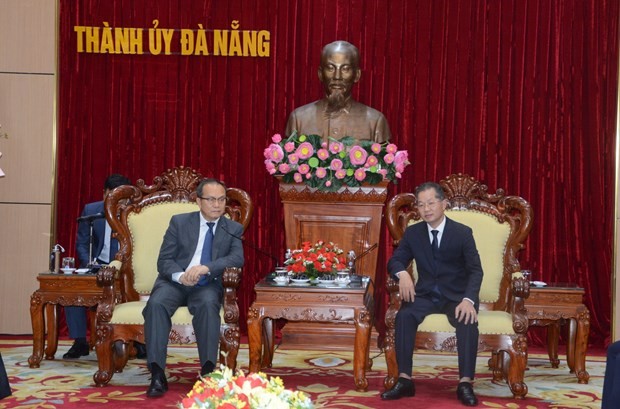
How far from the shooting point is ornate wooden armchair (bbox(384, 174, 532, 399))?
14.8 ft

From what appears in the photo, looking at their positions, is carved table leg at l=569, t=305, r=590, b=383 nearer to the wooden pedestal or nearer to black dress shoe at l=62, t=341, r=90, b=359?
the wooden pedestal

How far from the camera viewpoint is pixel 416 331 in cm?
450

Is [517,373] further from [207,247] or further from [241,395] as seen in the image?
[241,395]

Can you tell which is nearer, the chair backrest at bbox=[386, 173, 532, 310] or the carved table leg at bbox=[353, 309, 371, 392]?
the carved table leg at bbox=[353, 309, 371, 392]

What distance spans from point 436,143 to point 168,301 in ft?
9.23

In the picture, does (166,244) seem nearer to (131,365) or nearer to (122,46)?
(131,365)

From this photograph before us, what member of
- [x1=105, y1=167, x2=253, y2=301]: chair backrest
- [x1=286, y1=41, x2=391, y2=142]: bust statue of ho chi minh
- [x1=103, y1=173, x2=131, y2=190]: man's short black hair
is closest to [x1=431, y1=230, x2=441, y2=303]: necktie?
[x1=105, y1=167, x2=253, y2=301]: chair backrest

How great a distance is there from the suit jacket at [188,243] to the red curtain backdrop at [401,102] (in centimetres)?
180

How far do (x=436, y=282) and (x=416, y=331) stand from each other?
0.30 meters

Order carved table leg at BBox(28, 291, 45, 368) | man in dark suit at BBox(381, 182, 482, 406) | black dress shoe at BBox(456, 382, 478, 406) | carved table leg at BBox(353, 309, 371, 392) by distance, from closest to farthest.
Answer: black dress shoe at BBox(456, 382, 478, 406) → man in dark suit at BBox(381, 182, 482, 406) → carved table leg at BBox(353, 309, 371, 392) → carved table leg at BBox(28, 291, 45, 368)

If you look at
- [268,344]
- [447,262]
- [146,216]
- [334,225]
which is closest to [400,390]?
[447,262]

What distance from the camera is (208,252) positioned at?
4.84m

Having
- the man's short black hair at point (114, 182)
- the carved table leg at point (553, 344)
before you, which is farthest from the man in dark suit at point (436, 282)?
the man's short black hair at point (114, 182)

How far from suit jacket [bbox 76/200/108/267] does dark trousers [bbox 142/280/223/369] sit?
4.36 ft
